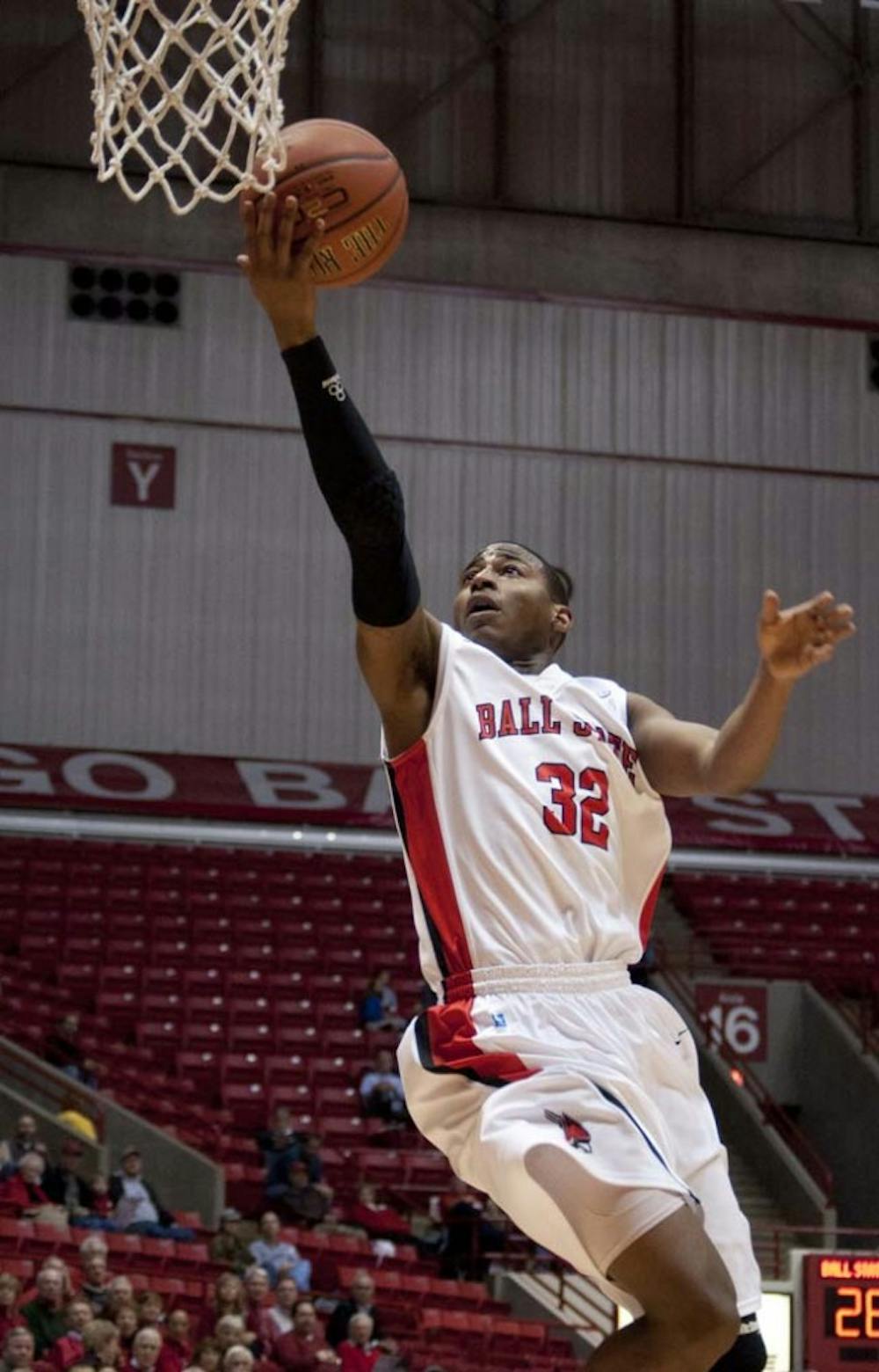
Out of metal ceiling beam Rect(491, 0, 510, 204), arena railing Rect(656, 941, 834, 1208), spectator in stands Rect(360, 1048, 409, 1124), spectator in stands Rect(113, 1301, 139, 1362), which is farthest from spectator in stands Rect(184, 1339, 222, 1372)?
metal ceiling beam Rect(491, 0, 510, 204)

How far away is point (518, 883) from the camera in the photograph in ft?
15.1

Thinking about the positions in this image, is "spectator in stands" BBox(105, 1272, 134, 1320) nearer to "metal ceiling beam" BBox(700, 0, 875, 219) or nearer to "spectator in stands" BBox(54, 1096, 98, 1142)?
"spectator in stands" BBox(54, 1096, 98, 1142)

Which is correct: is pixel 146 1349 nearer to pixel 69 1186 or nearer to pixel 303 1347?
pixel 303 1347

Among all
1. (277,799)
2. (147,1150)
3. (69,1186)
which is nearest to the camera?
(69,1186)

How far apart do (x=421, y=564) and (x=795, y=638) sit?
2005cm

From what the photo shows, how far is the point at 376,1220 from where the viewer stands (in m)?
16.4

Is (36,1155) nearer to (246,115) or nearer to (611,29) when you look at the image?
(246,115)

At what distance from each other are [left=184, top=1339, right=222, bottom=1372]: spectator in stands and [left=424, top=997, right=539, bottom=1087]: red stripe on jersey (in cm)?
722

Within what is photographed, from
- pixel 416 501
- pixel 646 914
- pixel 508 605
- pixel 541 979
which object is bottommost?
pixel 541 979

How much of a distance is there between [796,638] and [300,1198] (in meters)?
12.4

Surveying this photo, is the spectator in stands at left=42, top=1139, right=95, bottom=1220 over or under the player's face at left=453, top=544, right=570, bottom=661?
under

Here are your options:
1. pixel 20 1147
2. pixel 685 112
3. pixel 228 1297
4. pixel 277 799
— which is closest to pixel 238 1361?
pixel 228 1297

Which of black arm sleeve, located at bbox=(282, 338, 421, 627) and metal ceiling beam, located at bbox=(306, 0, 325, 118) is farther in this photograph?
metal ceiling beam, located at bbox=(306, 0, 325, 118)

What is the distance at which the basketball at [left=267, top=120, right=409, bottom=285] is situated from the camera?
15.5ft
